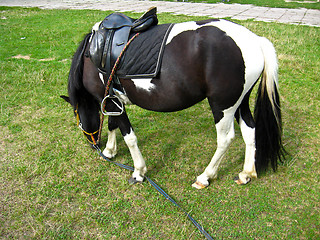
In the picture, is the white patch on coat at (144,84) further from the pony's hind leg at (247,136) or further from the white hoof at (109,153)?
the white hoof at (109,153)

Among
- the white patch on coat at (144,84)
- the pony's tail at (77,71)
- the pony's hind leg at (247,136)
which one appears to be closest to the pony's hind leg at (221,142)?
the pony's hind leg at (247,136)

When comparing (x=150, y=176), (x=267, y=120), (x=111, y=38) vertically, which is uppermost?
(x=111, y=38)

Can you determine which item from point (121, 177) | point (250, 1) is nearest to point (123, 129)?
point (121, 177)

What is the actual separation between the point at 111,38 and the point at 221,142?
4.83 feet

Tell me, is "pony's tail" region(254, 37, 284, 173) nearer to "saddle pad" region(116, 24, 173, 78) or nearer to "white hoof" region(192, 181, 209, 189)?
"white hoof" region(192, 181, 209, 189)

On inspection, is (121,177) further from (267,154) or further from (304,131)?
(304,131)

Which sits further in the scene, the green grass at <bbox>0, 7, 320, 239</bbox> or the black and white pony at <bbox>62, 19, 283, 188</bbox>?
the green grass at <bbox>0, 7, 320, 239</bbox>

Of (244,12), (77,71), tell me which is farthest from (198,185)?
(244,12)

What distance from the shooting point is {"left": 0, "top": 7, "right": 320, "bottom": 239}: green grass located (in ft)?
7.88

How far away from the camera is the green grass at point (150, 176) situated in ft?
7.88

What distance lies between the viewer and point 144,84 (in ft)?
7.97

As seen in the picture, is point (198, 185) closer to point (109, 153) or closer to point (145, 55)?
point (109, 153)

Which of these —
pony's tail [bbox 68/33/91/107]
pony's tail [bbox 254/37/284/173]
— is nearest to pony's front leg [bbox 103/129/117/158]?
pony's tail [bbox 68/33/91/107]

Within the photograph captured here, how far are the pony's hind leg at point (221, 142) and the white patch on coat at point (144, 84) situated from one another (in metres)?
0.73
